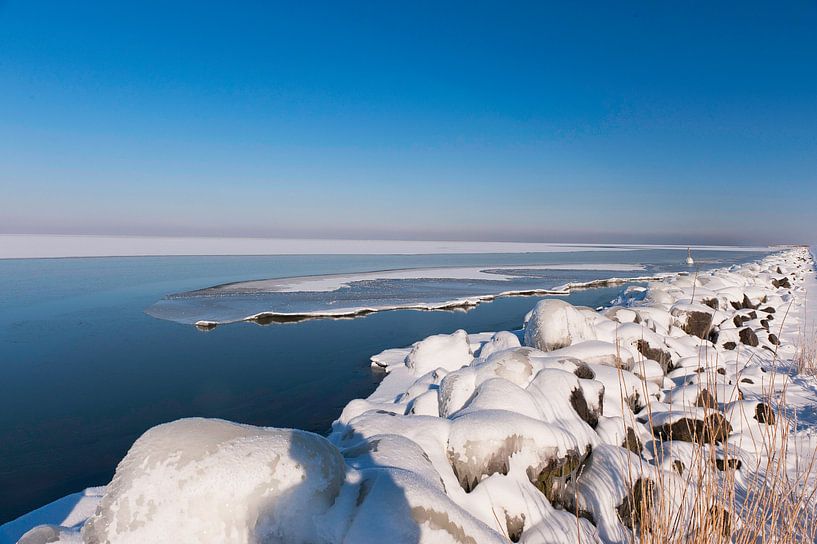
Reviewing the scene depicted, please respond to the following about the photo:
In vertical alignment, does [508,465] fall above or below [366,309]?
above

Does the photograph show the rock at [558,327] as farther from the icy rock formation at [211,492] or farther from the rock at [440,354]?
the icy rock formation at [211,492]

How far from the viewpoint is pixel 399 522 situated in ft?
7.86

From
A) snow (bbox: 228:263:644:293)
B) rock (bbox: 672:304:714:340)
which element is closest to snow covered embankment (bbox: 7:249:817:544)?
rock (bbox: 672:304:714:340)

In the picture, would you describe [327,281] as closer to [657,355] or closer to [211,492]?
[657,355]

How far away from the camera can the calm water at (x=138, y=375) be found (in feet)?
18.2

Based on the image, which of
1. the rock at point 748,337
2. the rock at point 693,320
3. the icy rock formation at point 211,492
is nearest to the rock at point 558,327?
the rock at point 693,320

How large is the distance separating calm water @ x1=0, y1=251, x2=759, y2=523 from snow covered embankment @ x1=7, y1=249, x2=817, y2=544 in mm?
1943

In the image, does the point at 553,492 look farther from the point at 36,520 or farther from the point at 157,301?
the point at 157,301

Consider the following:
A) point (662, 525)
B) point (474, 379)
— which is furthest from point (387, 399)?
point (662, 525)

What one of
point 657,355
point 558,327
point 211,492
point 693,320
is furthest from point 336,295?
point 211,492

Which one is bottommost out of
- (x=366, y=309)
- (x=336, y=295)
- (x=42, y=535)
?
(x=366, y=309)

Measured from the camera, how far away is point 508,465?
3.63m

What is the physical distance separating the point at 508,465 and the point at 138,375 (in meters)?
7.32

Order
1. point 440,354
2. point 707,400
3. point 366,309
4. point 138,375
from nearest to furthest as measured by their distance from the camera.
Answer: point 707,400
point 440,354
point 138,375
point 366,309
